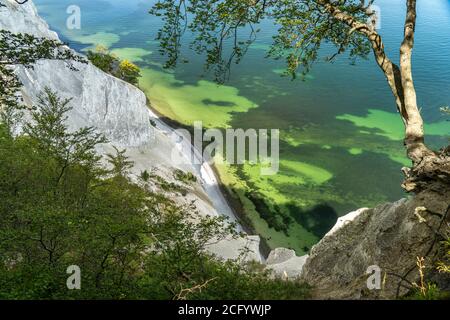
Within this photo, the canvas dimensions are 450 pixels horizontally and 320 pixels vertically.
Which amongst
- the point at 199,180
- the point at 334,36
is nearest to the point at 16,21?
the point at 199,180

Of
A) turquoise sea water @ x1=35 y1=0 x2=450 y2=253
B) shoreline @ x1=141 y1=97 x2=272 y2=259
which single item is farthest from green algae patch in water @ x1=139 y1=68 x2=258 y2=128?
shoreline @ x1=141 y1=97 x2=272 y2=259

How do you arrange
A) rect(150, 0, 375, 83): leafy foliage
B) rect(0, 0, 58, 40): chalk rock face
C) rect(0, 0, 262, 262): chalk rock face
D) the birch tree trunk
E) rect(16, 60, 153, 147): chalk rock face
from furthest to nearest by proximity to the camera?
rect(0, 0, 58, 40): chalk rock face
rect(16, 60, 153, 147): chalk rock face
rect(0, 0, 262, 262): chalk rock face
rect(150, 0, 375, 83): leafy foliage
the birch tree trunk

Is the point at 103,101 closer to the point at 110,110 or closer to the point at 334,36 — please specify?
the point at 110,110

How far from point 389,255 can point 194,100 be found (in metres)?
60.9

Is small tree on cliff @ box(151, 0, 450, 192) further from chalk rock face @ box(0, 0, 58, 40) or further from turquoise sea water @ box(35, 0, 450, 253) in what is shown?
chalk rock face @ box(0, 0, 58, 40)

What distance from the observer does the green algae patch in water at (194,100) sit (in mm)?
64438

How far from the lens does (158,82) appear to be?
255 ft

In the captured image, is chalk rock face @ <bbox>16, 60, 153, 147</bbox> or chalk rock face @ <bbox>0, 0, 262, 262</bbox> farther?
chalk rock face @ <bbox>16, 60, 153, 147</bbox>

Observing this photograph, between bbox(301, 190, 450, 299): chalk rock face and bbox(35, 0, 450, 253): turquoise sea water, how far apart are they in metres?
22.6

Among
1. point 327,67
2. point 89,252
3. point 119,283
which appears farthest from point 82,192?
point 327,67

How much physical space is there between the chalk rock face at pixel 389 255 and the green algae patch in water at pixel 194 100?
47834 millimetres

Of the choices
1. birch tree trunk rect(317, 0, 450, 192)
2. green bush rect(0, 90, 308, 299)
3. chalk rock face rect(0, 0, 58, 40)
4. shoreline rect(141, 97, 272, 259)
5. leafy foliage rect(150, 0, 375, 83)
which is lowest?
shoreline rect(141, 97, 272, 259)

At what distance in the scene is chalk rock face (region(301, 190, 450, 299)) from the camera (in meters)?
10.1

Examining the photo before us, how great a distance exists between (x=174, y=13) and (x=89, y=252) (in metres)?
11.3
